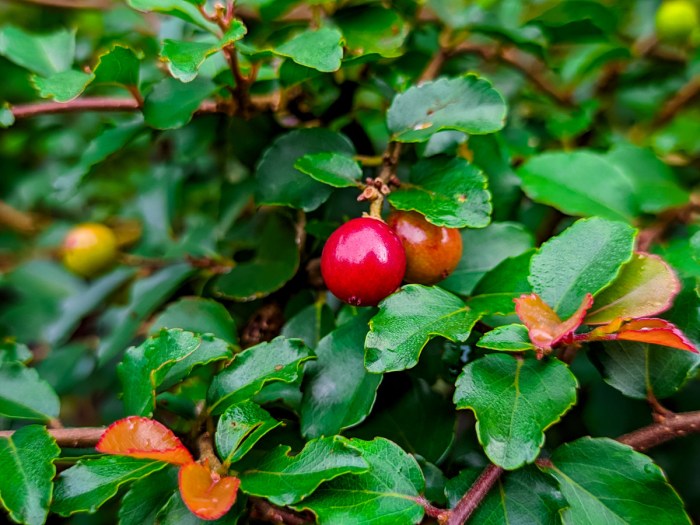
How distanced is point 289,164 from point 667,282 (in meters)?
Answer: 0.50

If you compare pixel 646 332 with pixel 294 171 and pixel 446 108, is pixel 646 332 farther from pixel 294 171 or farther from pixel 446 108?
pixel 294 171

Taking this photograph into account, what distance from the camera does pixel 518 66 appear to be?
1344 mm

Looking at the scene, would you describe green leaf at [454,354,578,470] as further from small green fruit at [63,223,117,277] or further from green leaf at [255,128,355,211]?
small green fruit at [63,223,117,277]

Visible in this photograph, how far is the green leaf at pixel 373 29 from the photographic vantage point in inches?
36.7

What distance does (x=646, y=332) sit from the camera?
0.59 metres

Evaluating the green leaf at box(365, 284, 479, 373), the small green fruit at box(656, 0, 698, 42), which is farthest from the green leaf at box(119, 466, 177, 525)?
the small green fruit at box(656, 0, 698, 42)

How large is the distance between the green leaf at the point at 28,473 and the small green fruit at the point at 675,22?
5.03 ft

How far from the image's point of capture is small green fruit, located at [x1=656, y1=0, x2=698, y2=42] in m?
1.39

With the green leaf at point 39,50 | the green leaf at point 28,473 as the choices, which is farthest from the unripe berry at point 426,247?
the green leaf at point 39,50

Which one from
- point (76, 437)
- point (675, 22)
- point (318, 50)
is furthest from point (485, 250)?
point (675, 22)

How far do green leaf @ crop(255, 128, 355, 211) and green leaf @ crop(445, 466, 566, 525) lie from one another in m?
0.40

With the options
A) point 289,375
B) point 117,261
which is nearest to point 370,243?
point 289,375

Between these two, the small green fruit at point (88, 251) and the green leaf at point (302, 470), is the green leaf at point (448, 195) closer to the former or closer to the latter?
the green leaf at point (302, 470)

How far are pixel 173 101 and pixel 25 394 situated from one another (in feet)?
1.48
